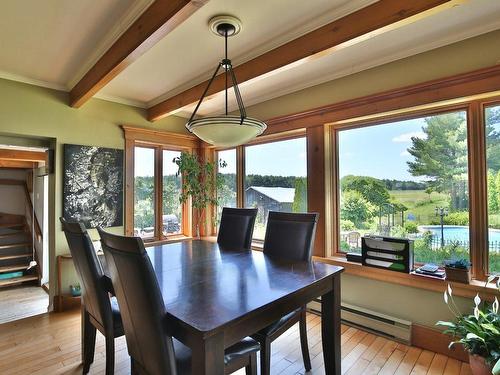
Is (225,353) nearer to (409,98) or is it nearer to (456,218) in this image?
(456,218)

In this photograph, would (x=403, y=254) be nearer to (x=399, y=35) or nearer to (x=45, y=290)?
(x=399, y=35)

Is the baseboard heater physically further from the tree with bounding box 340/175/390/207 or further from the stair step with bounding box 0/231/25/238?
the stair step with bounding box 0/231/25/238

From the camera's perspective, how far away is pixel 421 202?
2.55 metres

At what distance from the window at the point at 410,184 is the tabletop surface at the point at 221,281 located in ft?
3.86

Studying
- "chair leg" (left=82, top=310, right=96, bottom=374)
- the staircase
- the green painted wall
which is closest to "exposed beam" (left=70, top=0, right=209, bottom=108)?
the green painted wall

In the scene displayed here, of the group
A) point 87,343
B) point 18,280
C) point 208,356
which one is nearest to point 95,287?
point 87,343

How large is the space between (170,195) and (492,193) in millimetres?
3668

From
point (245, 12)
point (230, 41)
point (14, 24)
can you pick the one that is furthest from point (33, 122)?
point (245, 12)

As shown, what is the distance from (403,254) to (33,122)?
3.83 metres

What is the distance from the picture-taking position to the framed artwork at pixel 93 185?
324 centimetres

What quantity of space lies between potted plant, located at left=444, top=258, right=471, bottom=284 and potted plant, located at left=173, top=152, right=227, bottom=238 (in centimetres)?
287

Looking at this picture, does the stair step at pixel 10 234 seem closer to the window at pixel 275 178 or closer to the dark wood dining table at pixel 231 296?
the window at pixel 275 178

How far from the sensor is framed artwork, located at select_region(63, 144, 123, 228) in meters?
3.24

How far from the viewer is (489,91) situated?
2.06 meters
